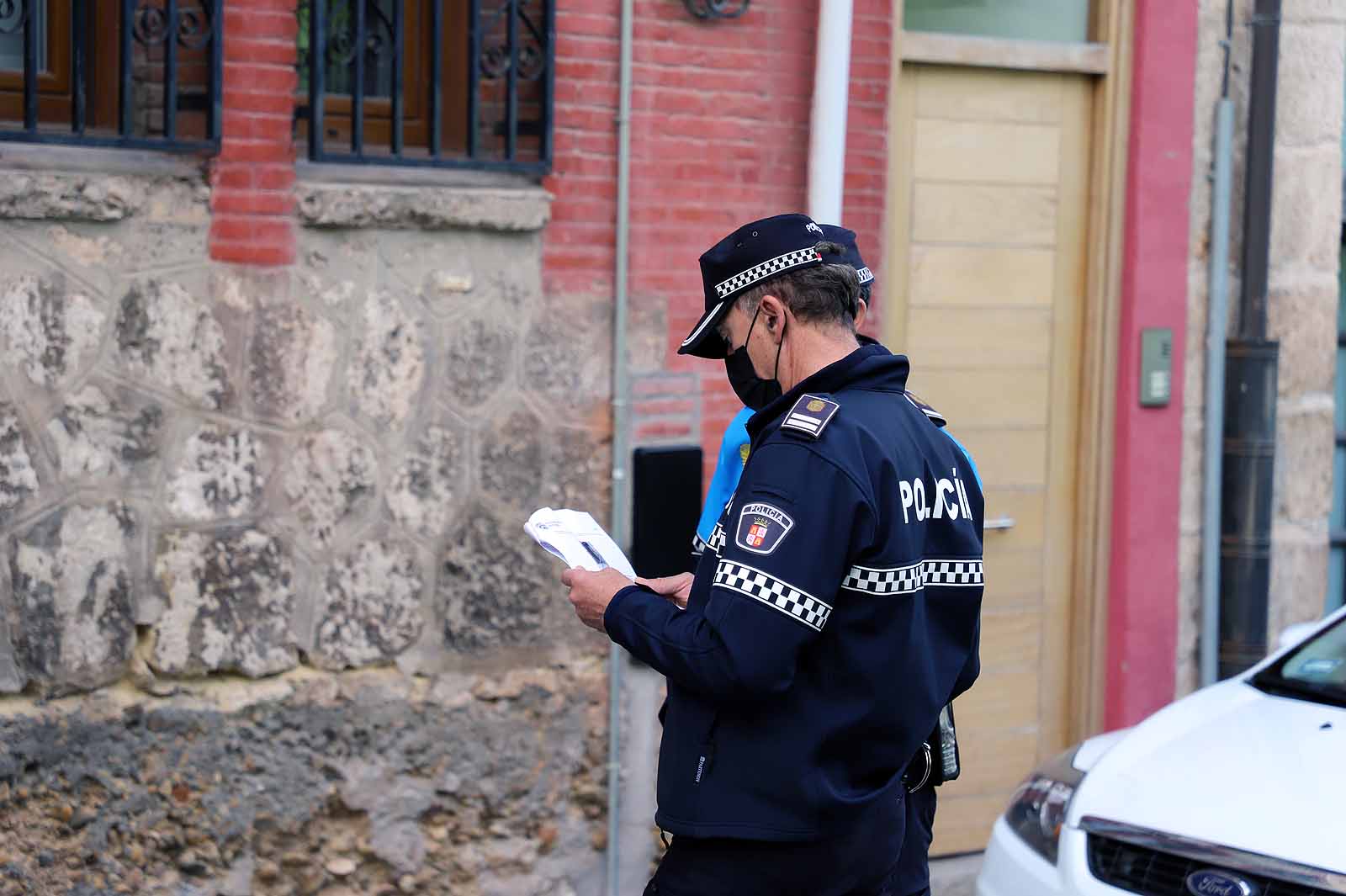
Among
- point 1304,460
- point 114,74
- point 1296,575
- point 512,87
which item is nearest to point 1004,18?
point 512,87

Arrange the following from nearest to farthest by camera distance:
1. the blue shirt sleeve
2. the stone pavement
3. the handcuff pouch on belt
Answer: the handcuff pouch on belt
the blue shirt sleeve
the stone pavement

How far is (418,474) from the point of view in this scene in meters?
5.05

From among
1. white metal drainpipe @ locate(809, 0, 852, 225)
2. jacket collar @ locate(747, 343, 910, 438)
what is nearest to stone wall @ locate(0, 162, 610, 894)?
white metal drainpipe @ locate(809, 0, 852, 225)

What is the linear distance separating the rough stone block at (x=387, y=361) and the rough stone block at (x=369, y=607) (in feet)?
1.35

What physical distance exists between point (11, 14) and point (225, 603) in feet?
5.66

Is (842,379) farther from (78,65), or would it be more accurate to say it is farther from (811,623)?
(78,65)

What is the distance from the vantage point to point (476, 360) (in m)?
5.11

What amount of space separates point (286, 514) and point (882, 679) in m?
2.55

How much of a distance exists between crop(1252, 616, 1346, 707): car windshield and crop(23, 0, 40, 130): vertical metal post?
3.67 m

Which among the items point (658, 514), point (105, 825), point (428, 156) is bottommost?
point (105, 825)

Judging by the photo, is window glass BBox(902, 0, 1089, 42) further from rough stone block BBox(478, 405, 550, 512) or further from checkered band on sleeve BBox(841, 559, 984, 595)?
checkered band on sleeve BBox(841, 559, 984, 595)

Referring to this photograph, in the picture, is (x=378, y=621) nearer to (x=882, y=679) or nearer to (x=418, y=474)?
(x=418, y=474)

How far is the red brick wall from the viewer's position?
5.22 meters

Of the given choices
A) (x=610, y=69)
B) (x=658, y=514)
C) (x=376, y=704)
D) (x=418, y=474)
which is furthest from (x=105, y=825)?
(x=610, y=69)
